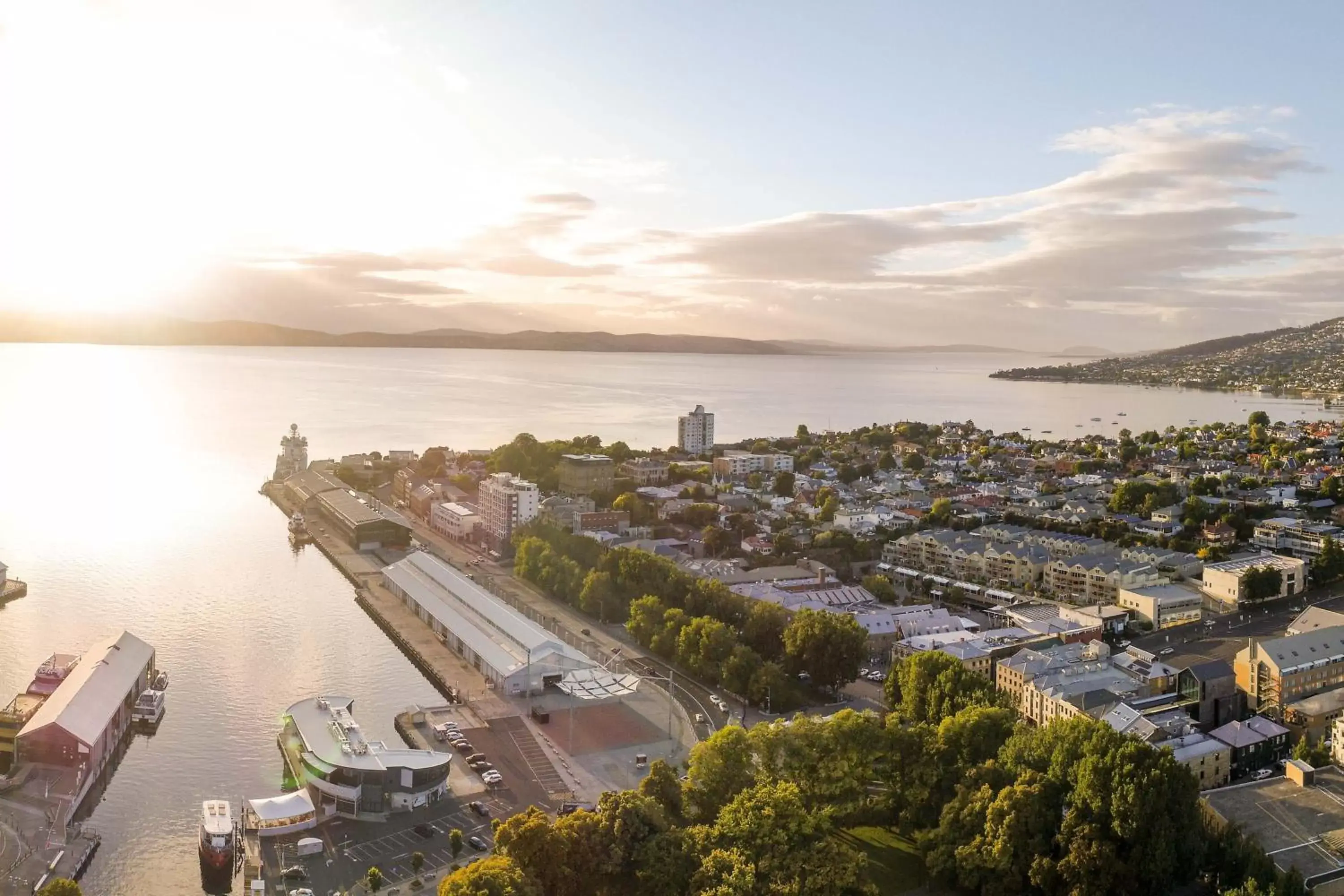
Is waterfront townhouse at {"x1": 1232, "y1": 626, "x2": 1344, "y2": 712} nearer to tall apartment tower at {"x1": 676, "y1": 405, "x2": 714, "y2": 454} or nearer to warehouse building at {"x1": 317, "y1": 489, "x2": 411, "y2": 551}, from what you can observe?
warehouse building at {"x1": 317, "y1": 489, "x2": 411, "y2": 551}

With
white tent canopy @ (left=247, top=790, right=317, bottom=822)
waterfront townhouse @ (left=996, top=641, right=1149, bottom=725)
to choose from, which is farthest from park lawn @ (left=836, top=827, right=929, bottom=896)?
white tent canopy @ (left=247, top=790, right=317, bottom=822)

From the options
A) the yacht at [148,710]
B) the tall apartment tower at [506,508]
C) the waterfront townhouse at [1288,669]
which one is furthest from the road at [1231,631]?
the yacht at [148,710]

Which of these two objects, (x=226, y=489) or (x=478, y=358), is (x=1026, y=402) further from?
(x=478, y=358)

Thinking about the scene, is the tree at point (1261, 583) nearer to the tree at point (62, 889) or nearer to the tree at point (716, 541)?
the tree at point (716, 541)

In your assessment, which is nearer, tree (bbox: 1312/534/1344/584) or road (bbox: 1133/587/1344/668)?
road (bbox: 1133/587/1344/668)

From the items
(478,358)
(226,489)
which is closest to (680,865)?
(226,489)

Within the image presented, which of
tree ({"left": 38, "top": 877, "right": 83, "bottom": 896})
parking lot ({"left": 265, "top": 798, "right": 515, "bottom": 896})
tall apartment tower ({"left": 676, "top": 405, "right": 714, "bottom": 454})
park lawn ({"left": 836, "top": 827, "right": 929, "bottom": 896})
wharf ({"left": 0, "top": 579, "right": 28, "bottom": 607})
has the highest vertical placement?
tall apartment tower ({"left": 676, "top": 405, "right": 714, "bottom": 454})
